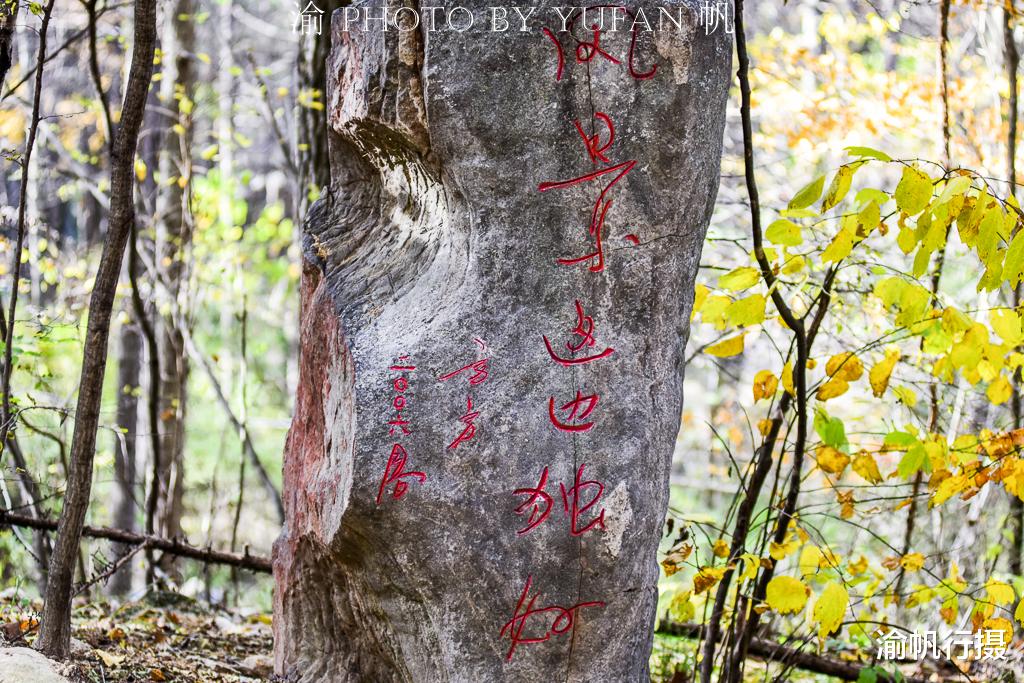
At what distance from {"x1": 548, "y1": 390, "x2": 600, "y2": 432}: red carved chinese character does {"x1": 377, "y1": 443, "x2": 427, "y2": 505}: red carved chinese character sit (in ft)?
1.30

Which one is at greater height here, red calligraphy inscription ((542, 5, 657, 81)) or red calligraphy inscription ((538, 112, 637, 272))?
red calligraphy inscription ((542, 5, 657, 81))

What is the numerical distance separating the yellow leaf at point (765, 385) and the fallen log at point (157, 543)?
2.37m

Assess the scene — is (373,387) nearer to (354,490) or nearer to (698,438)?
(354,490)

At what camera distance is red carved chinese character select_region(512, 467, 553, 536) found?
8.42 ft

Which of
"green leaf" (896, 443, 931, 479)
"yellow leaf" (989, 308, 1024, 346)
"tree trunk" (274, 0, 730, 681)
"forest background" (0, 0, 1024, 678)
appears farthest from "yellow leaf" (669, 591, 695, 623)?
"yellow leaf" (989, 308, 1024, 346)

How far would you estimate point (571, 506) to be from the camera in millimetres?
2582

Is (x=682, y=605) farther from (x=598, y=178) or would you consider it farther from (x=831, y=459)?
(x=598, y=178)

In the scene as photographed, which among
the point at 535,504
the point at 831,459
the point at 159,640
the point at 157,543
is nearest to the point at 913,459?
the point at 831,459

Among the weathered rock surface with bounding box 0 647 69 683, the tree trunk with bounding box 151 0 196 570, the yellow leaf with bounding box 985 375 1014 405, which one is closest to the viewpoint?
the weathered rock surface with bounding box 0 647 69 683

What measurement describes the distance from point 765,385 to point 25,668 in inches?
97.0

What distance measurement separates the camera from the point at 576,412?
262 centimetres

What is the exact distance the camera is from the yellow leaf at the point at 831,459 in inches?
124

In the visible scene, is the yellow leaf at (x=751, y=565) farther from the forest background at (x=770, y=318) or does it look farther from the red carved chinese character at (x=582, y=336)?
the red carved chinese character at (x=582, y=336)

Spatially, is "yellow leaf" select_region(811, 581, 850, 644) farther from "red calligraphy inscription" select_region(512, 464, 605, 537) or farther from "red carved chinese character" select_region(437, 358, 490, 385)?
"red carved chinese character" select_region(437, 358, 490, 385)
